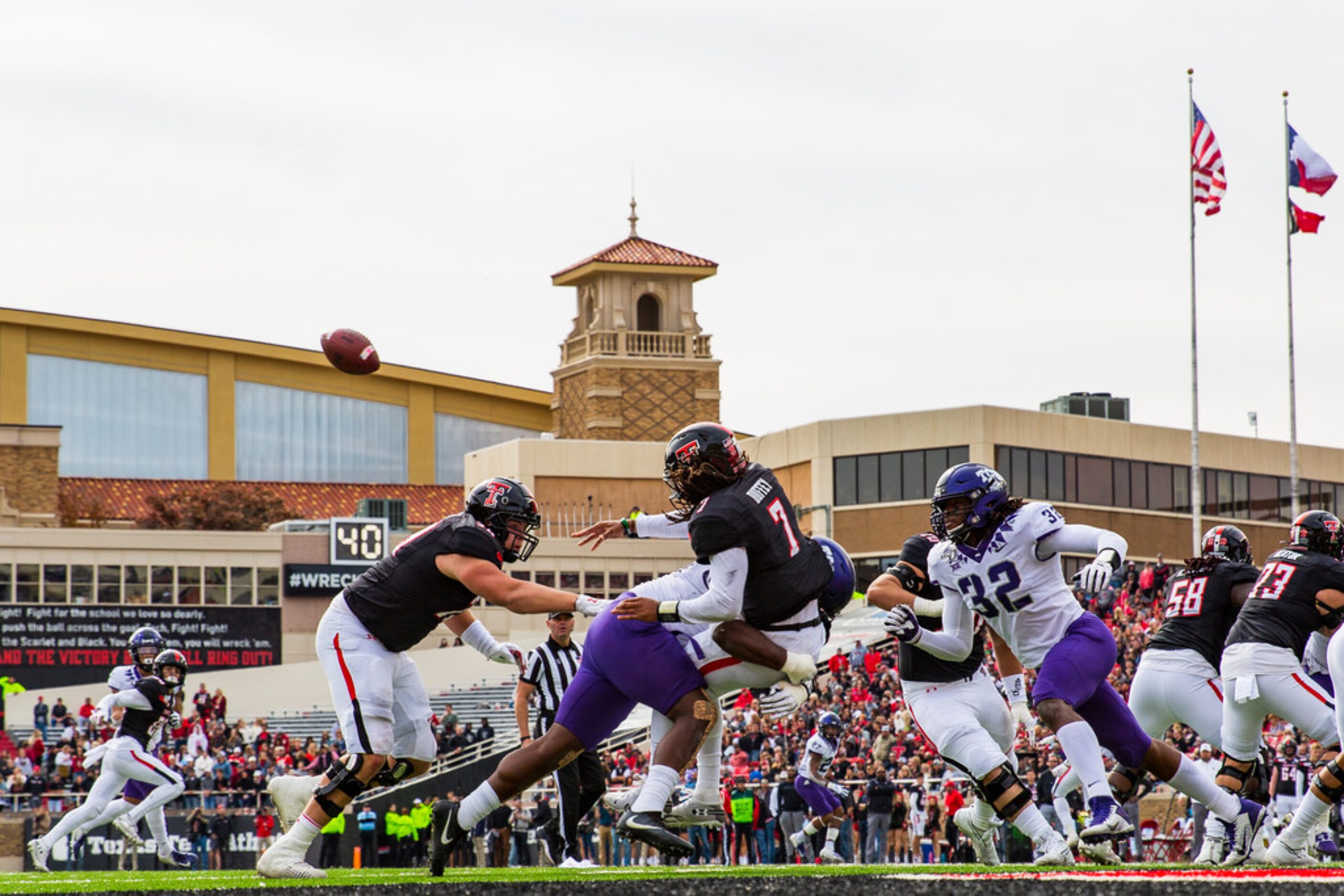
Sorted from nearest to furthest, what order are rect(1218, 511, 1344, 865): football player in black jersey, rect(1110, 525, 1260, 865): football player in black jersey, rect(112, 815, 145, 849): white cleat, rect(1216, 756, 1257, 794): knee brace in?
rect(1218, 511, 1344, 865): football player in black jersey
rect(1216, 756, 1257, 794): knee brace
rect(1110, 525, 1260, 865): football player in black jersey
rect(112, 815, 145, 849): white cleat

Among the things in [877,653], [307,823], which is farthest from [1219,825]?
[877,653]

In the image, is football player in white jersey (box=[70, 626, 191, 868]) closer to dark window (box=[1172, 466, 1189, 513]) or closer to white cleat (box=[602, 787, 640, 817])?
white cleat (box=[602, 787, 640, 817])

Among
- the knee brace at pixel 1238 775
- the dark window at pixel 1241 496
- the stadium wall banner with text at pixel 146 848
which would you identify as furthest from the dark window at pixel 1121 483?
the knee brace at pixel 1238 775

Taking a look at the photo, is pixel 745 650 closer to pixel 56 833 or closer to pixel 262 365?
pixel 56 833

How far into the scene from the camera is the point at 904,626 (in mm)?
10703

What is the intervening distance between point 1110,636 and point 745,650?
2.26 metres

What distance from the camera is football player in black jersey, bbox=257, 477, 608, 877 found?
33.3 feet

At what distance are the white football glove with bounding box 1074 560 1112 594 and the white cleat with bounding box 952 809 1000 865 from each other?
2.86 meters

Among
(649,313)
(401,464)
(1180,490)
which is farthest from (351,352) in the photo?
(401,464)

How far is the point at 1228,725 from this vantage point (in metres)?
12.2

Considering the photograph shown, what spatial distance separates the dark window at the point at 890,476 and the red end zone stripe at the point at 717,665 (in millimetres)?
53422

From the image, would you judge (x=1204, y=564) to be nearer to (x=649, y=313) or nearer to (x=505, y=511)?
(x=505, y=511)

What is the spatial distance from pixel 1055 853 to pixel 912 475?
53.7 m

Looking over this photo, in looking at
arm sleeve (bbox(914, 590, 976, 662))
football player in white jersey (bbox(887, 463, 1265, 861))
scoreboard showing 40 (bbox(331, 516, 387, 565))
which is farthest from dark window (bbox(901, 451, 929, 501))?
football player in white jersey (bbox(887, 463, 1265, 861))
